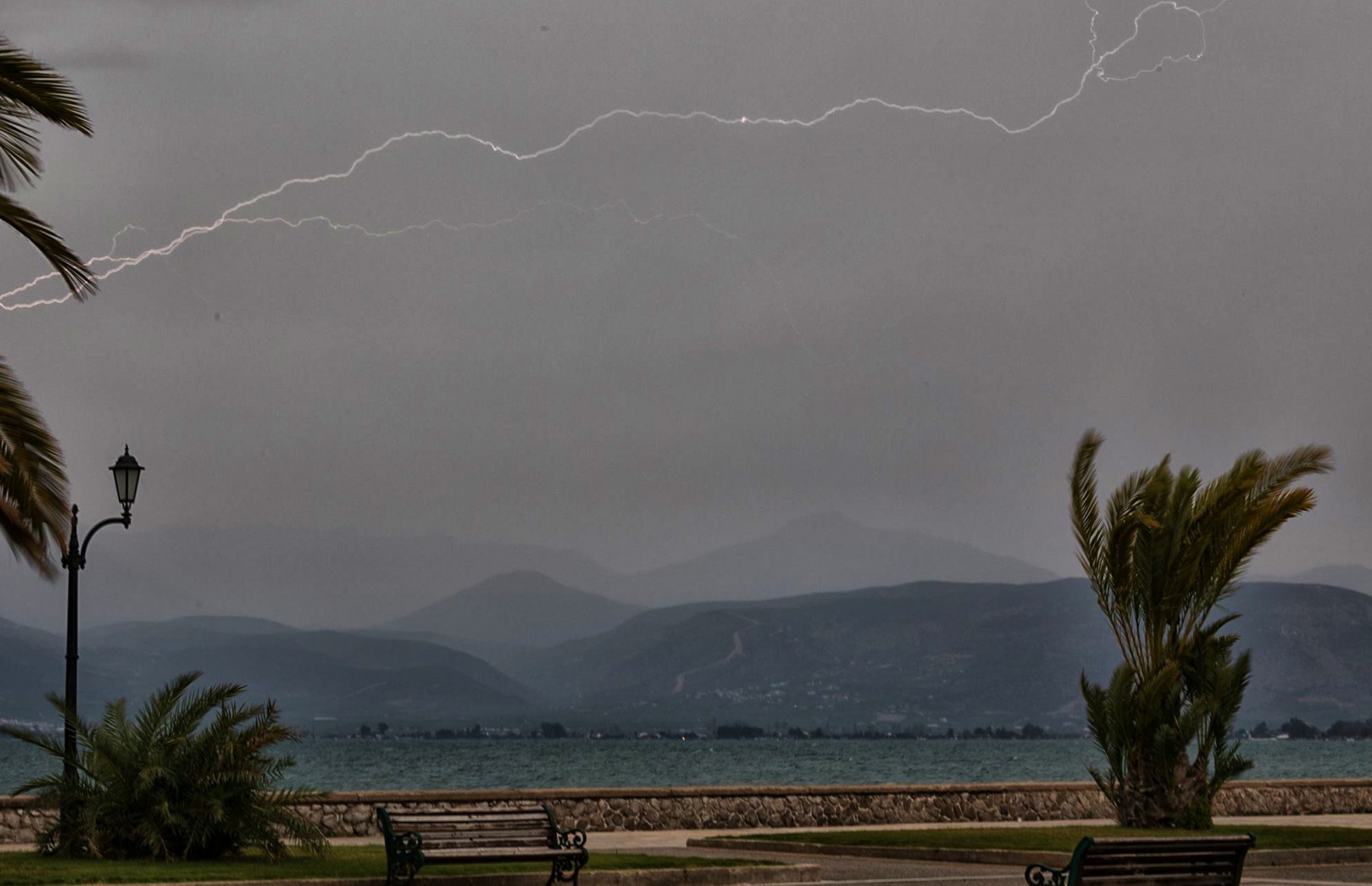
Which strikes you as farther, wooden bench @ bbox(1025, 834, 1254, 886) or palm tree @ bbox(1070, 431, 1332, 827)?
palm tree @ bbox(1070, 431, 1332, 827)

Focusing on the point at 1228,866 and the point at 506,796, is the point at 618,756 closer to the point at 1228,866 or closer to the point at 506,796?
the point at 506,796

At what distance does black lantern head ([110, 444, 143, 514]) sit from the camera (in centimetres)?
2106

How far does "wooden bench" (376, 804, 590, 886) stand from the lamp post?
4201 mm

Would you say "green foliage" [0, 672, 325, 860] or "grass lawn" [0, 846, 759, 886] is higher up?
"green foliage" [0, 672, 325, 860]

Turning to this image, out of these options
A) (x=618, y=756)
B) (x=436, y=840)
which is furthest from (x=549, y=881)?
(x=618, y=756)

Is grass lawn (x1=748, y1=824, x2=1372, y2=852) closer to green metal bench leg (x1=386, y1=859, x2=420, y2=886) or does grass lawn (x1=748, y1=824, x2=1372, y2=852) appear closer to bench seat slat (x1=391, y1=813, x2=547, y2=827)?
bench seat slat (x1=391, y1=813, x2=547, y2=827)

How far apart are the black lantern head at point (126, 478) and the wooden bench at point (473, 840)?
732 cm

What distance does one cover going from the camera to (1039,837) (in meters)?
22.4

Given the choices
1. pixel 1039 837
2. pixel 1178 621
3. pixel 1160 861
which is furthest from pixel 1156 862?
pixel 1178 621

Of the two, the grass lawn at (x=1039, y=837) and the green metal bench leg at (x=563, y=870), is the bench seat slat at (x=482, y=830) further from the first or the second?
the grass lawn at (x=1039, y=837)

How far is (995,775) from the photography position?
9581 centimetres

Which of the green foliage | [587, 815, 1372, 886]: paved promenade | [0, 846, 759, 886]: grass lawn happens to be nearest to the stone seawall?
[587, 815, 1372, 886]: paved promenade

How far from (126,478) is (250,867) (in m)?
6.62

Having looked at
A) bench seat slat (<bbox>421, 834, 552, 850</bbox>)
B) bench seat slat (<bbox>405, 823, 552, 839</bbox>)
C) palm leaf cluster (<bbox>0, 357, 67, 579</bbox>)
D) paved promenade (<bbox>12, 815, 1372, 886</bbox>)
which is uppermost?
palm leaf cluster (<bbox>0, 357, 67, 579</bbox>)
